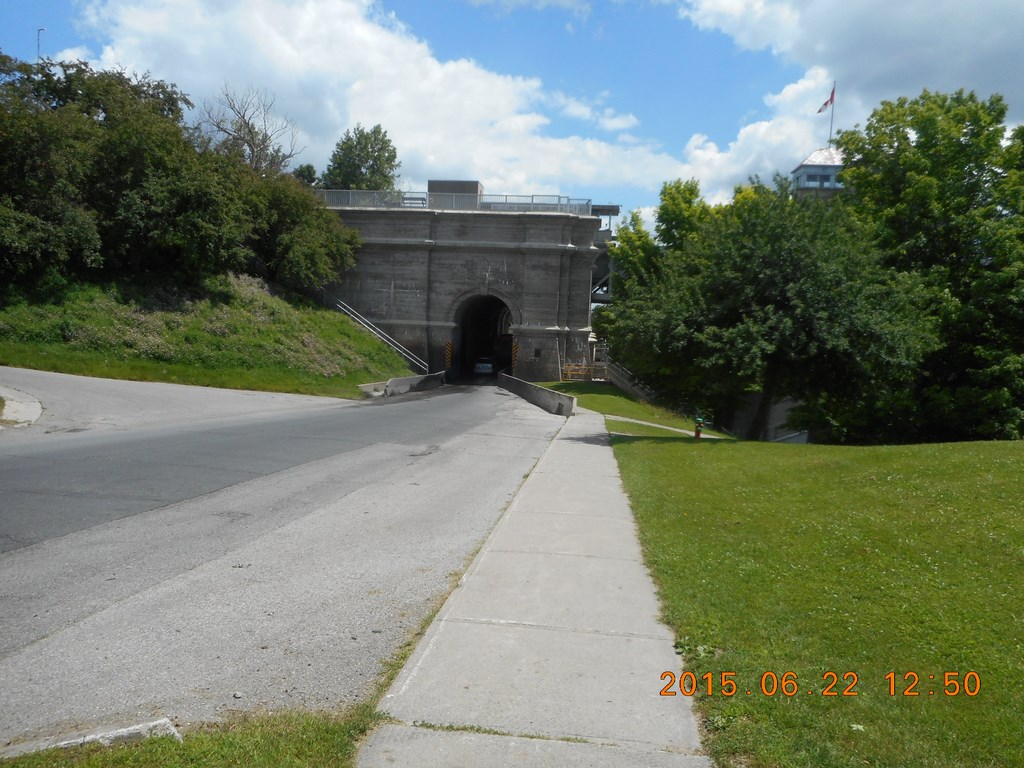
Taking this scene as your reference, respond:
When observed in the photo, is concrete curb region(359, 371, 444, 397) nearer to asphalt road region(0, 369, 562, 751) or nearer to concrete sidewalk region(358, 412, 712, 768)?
asphalt road region(0, 369, 562, 751)

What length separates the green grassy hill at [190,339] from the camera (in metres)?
29.3

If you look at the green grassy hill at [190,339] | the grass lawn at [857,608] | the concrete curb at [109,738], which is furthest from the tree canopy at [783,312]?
the green grassy hill at [190,339]

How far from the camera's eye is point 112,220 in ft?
113

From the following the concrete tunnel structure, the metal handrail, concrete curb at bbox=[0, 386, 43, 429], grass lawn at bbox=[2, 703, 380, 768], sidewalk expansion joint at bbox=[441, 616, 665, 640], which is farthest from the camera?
the concrete tunnel structure

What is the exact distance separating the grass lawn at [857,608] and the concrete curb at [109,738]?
2.84 metres

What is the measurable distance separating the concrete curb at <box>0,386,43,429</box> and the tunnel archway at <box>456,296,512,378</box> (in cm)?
3538

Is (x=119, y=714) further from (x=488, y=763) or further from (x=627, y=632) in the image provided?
(x=627, y=632)

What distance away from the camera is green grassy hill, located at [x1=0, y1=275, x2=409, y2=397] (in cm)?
2934

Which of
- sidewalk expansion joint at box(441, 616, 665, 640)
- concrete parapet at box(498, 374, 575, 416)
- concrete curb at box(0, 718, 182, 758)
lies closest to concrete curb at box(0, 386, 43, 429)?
sidewalk expansion joint at box(441, 616, 665, 640)

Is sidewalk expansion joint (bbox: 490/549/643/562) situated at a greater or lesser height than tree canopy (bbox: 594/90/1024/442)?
lesser

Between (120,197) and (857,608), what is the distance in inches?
1429

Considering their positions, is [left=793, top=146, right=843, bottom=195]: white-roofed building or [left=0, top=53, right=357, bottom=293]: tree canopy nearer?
[left=0, top=53, right=357, bottom=293]: tree canopy

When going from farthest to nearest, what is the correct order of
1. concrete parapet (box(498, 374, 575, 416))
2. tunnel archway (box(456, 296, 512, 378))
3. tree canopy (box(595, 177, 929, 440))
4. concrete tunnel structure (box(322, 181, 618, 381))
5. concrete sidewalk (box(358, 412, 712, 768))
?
tunnel archway (box(456, 296, 512, 378))
concrete tunnel structure (box(322, 181, 618, 381))
concrete parapet (box(498, 374, 575, 416))
tree canopy (box(595, 177, 929, 440))
concrete sidewalk (box(358, 412, 712, 768))

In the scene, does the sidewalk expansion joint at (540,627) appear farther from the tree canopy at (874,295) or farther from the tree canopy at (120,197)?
the tree canopy at (120,197)
